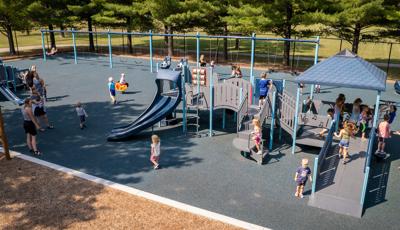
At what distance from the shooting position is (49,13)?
118 ft

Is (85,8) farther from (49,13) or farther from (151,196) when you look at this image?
(151,196)

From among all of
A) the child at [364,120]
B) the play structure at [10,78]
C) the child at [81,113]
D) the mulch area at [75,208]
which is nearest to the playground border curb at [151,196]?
the mulch area at [75,208]

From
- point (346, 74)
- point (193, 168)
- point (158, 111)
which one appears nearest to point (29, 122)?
point (158, 111)

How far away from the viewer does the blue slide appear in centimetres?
1384

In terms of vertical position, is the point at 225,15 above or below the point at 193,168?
above

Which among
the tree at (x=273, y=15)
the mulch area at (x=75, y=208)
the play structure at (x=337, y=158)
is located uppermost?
the tree at (x=273, y=15)

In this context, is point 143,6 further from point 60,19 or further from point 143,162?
point 143,162

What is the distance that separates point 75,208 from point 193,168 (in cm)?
385

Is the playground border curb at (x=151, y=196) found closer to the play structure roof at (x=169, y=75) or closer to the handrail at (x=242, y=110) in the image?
the handrail at (x=242, y=110)

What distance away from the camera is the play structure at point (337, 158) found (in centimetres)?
937

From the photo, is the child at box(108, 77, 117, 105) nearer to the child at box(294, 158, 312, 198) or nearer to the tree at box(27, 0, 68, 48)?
the child at box(294, 158, 312, 198)

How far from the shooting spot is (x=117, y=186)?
10.3 meters

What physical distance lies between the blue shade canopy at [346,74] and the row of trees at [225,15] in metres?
12.9

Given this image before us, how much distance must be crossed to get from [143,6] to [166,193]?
26594mm
